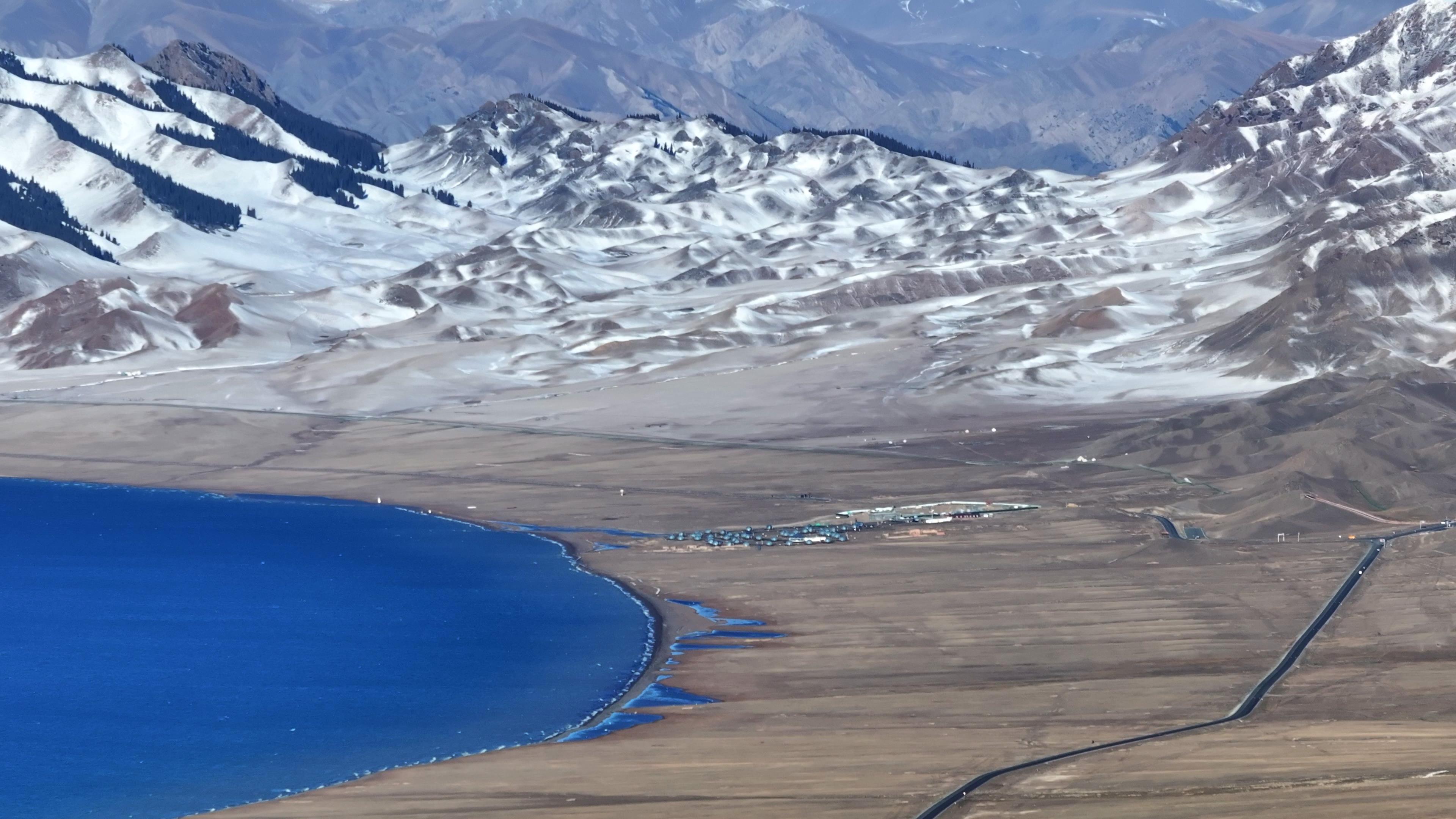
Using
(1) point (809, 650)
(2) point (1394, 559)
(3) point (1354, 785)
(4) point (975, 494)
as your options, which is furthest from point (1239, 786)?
(4) point (975, 494)

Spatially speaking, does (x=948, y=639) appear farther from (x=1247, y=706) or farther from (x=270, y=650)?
(x=270, y=650)

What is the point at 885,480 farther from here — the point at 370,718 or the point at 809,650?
the point at 370,718

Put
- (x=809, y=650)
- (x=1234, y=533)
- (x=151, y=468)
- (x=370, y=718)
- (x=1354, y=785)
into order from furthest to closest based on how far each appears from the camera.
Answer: (x=151, y=468) → (x=1234, y=533) → (x=809, y=650) → (x=370, y=718) → (x=1354, y=785)

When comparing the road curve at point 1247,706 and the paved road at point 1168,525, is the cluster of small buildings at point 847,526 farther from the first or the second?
the road curve at point 1247,706

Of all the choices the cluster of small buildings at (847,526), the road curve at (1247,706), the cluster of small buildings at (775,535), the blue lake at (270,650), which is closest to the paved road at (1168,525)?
the cluster of small buildings at (847,526)

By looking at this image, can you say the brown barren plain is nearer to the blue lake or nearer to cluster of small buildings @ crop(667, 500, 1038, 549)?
cluster of small buildings @ crop(667, 500, 1038, 549)

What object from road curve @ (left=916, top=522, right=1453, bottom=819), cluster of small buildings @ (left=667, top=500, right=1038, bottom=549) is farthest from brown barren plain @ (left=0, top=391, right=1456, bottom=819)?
cluster of small buildings @ (left=667, top=500, right=1038, bottom=549)

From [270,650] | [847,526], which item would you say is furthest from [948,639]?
[847,526]
